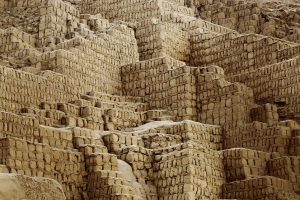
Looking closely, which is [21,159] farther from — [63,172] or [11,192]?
[11,192]

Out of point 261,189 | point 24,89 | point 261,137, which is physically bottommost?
point 261,189

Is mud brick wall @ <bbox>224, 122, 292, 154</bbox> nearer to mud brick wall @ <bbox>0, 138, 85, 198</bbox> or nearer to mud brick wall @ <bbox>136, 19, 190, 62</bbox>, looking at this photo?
mud brick wall @ <bbox>0, 138, 85, 198</bbox>

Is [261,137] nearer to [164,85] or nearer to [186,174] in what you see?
[186,174]

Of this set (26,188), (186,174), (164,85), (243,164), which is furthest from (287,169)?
(26,188)

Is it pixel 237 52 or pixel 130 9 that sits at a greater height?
pixel 130 9

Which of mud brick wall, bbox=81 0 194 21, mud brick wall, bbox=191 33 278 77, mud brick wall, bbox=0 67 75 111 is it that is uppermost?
mud brick wall, bbox=81 0 194 21

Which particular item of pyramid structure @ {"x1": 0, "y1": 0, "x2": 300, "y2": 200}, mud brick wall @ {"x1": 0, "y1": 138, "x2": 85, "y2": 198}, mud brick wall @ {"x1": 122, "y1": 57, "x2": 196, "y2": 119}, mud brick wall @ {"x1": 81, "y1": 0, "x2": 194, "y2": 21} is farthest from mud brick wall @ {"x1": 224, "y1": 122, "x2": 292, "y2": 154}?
mud brick wall @ {"x1": 81, "y1": 0, "x2": 194, "y2": 21}

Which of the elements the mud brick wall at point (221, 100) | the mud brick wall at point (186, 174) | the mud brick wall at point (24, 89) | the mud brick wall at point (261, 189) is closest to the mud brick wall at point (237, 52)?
the mud brick wall at point (221, 100)

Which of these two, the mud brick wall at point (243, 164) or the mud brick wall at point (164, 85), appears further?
the mud brick wall at point (164, 85)

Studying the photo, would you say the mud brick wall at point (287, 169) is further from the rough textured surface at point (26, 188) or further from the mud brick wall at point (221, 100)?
the rough textured surface at point (26, 188)

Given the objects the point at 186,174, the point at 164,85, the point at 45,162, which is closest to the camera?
the point at 45,162
